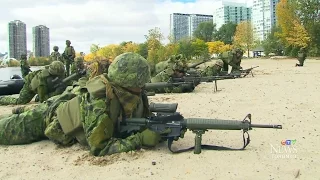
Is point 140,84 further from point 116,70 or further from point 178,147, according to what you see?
point 178,147

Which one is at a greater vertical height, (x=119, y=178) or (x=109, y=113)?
(x=109, y=113)

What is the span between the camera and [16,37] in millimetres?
57562

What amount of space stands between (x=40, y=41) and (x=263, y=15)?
161 ft

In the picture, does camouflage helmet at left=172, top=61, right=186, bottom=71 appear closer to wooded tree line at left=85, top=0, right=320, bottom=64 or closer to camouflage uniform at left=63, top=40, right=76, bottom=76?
camouflage uniform at left=63, top=40, right=76, bottom=76

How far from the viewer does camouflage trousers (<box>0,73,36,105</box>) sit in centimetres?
1016

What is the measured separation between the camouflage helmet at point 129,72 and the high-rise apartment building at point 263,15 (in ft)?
260

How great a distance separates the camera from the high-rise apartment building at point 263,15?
82000mm

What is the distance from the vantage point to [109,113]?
176 inches

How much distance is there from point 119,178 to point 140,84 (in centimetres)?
113

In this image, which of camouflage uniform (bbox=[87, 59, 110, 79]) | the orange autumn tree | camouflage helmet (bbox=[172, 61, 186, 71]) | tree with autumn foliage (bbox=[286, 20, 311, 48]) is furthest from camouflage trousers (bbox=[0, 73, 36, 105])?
the orange autumn tree

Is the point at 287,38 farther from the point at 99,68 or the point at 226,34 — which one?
the point at 99,68

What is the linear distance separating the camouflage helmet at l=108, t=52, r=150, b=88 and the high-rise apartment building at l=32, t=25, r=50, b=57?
51.0 metres

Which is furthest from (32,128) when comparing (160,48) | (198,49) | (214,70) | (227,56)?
(198,49)

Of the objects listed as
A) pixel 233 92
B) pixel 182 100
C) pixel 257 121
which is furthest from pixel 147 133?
pixel 233 92
